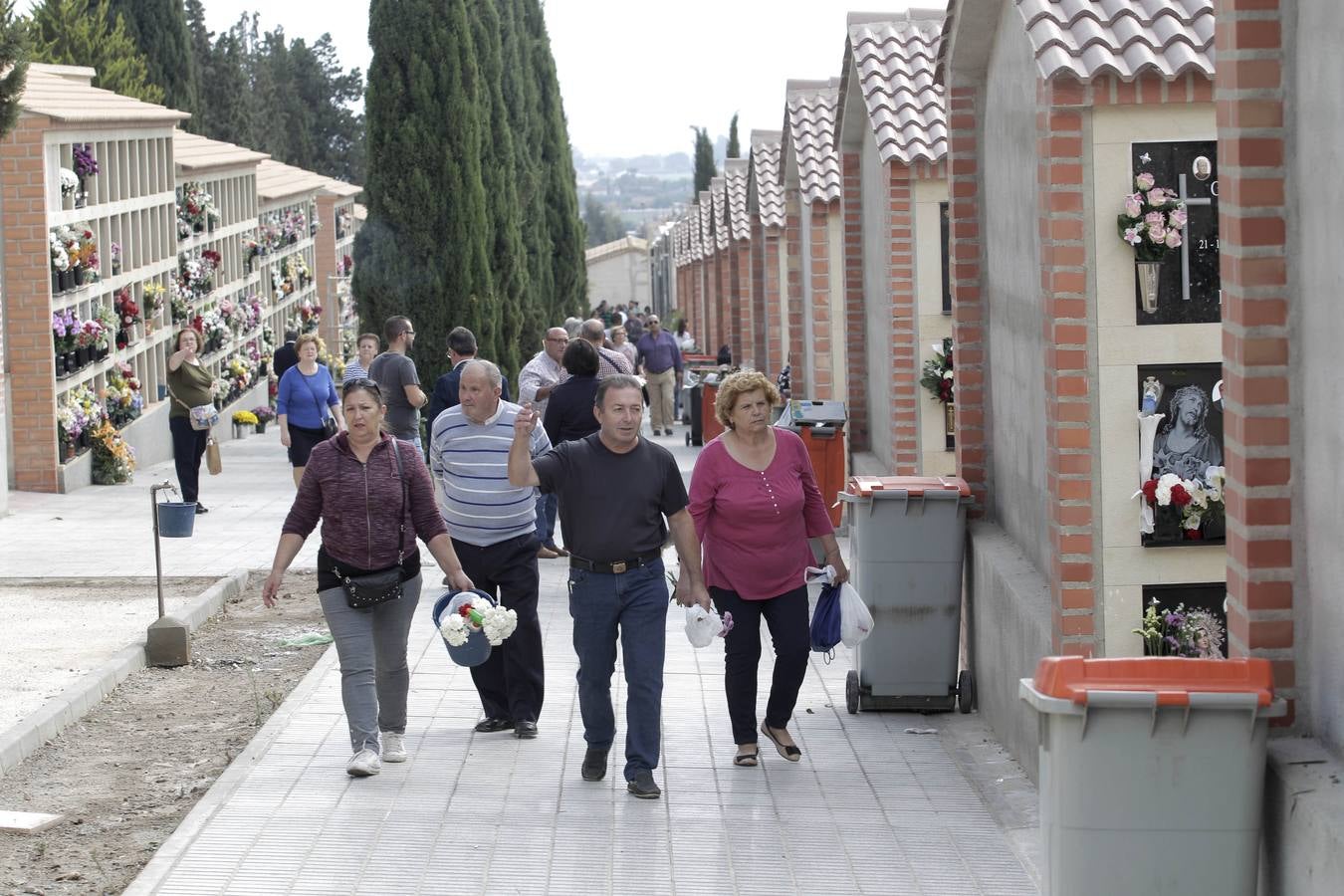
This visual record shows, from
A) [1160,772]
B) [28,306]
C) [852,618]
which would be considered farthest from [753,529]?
[28,306]

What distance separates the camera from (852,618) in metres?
8.07

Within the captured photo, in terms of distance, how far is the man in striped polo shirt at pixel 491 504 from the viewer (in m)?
8.41

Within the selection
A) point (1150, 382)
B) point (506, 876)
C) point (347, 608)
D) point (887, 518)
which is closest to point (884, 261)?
point (887, 518)

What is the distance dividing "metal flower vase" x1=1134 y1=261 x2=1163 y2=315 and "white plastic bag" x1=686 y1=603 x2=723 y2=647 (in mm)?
2133

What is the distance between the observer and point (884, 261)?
45.7 feet

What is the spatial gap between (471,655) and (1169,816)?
12.9 ft

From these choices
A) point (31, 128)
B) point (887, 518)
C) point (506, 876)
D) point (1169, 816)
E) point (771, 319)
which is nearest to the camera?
point (1169, 816)

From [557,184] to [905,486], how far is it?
102ft

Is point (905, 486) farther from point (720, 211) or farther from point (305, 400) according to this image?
point (720, 211)

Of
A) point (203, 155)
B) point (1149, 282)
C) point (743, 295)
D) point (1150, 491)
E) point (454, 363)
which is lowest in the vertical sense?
point (1150, 491)

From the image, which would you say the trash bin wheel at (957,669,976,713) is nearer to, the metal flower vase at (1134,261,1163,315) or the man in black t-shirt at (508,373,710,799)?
the man in black t-shirt at (508,373,710,799)

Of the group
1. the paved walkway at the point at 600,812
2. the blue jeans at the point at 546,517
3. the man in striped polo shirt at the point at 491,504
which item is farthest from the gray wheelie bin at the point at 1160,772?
the blue jeans at the point at 546,517

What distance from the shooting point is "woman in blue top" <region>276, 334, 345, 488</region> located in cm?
1580

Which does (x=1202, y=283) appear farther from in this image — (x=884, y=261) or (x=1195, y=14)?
(x=884, y=261)
